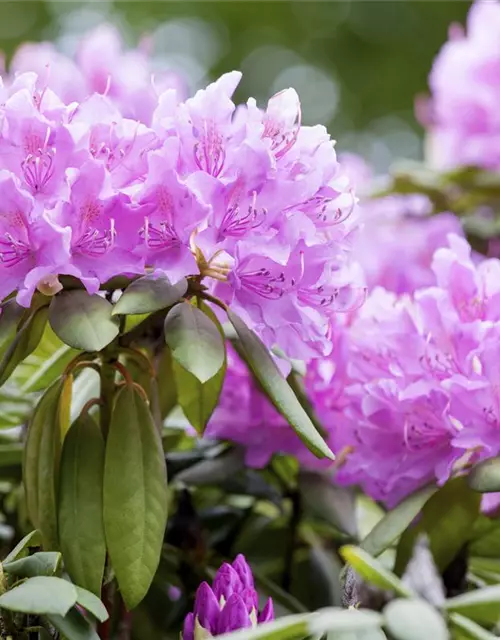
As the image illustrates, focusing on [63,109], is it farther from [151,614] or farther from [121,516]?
[151,614]

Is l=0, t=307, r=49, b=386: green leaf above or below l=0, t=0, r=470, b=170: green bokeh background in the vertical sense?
above

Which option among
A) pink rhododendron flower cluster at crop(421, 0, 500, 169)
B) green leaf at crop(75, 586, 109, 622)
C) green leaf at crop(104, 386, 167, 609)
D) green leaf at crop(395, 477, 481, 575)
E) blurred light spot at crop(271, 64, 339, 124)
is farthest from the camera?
blurred light spot at crop(271, 64, 339, 124)

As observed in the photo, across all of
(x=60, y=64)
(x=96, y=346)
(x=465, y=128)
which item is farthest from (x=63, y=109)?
(x=465, y=128)

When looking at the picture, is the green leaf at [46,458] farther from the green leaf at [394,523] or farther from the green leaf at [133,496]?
the green leaf at [394,523]

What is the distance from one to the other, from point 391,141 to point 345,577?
5.41 metres

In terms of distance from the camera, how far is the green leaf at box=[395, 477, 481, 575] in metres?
0.75

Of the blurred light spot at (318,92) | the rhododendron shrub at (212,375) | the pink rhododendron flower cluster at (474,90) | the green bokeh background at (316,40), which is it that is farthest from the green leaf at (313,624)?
the blurred light spot at (318,92)

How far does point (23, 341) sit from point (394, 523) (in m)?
0.30

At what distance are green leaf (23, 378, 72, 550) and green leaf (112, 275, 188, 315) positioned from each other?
5.0 inches

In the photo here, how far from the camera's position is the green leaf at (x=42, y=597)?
50 centimetres

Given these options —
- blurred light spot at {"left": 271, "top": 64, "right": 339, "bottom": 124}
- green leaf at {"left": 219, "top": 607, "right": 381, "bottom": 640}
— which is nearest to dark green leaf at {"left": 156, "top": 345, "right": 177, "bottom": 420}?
green leaf at {"left": 219, "top": 607, "right": 381, "bottom": 640}

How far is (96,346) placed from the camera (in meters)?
0.59

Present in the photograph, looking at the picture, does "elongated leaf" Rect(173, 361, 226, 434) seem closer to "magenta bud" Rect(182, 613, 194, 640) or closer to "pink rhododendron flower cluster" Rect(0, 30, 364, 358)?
"pink rhododendron flower cluster" Rect(0, 30, 364, 358)

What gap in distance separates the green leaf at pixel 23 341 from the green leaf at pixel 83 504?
64mm
